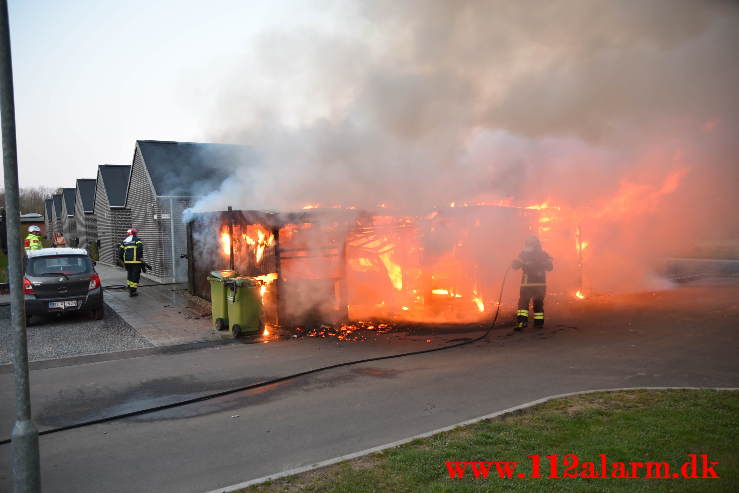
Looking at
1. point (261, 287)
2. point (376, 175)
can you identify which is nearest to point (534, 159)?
point (376, 175)

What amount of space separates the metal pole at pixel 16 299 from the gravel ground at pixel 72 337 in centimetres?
553

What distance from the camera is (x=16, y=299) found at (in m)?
3.50

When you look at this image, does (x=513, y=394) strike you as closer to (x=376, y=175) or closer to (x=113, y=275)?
(x=376, y=175)

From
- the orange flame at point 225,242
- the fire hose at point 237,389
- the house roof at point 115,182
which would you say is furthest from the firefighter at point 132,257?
the house roof at point 115,182

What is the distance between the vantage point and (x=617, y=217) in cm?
1594

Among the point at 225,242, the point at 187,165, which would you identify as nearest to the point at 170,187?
the point at 187,165

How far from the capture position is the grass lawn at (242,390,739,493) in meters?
3.81

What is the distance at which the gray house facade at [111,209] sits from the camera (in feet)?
73.8

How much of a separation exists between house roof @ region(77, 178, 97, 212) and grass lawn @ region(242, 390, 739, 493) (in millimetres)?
31043

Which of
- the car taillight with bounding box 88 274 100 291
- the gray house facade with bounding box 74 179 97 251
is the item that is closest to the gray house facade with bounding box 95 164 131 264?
the gray house facade with bounding box 74 179 97 251

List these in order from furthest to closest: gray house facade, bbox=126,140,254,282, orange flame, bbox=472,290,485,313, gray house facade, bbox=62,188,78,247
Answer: gray house facade, bbox=62,188,78,247, gray house facade, bbox=126,140,254,282, orange flame, bbox=472,290,485,313

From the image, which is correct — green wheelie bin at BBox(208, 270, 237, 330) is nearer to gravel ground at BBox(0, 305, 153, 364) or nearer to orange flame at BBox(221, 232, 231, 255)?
gravel ground at BBox(0, 305, 153, 364)

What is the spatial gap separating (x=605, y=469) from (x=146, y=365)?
639 centimetres

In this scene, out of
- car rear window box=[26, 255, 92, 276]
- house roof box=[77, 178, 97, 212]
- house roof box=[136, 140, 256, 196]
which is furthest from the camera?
house roof box=[77, 178, 97, 212]
